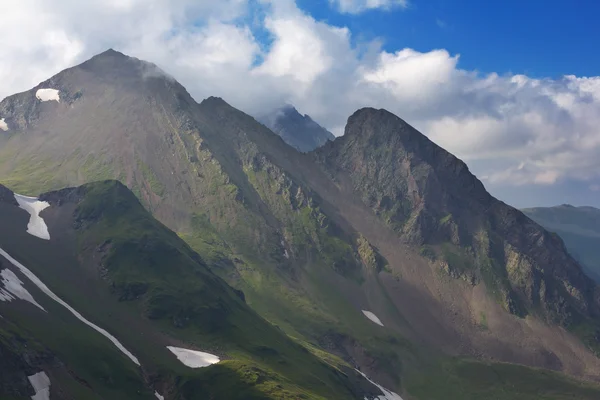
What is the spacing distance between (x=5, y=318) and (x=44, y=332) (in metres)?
15.0

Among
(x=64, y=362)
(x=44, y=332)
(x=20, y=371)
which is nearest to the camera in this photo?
(x=20, y=371)

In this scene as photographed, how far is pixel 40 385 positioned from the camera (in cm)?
15762

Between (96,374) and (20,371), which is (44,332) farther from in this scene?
(20,371)

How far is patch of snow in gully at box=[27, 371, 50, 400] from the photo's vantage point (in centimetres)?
15350

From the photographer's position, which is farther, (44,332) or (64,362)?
(44,332)

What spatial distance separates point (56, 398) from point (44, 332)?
4446 cm

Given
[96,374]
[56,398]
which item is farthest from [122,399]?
[56,398]

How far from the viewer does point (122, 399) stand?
184 metres

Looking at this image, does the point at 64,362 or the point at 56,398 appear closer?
the point at 56,398

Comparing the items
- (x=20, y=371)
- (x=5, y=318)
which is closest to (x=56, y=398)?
(x=20, y=371)

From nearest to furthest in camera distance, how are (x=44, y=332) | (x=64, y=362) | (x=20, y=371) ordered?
(x=20, y=371) → (x=64, y=362) → (x=44, y=332)

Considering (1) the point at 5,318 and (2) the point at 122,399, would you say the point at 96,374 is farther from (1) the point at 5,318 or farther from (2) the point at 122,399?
(1) the point at 5,318

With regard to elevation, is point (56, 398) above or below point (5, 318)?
below

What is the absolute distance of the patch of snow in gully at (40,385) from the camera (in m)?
154
